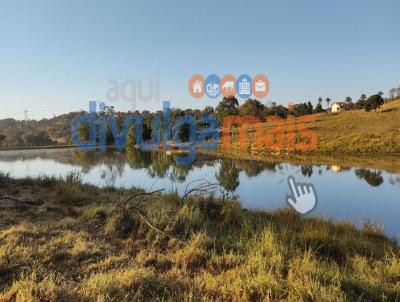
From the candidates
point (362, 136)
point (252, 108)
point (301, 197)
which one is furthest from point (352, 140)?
point (252, 108)

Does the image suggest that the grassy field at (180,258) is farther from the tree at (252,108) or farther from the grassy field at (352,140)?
the tree at (252,108)

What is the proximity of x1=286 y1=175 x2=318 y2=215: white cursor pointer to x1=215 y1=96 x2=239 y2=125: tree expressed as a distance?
137 ft

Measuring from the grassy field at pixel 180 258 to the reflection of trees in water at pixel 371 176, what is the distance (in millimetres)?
8208

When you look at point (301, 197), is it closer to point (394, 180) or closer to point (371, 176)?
point (394, 180)

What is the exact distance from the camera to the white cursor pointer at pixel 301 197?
856cm

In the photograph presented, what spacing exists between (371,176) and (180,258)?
542 inches

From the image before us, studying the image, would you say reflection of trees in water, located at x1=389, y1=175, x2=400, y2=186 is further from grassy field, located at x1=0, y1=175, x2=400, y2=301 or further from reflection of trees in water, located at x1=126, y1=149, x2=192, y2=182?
grassy field, located at x1=0, y1=175, x2=400, y2=301

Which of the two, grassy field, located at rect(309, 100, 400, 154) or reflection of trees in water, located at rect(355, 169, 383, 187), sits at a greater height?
grassy field, located at rect(309, 100, 400, 154)

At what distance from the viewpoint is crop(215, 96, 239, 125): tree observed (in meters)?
56.3

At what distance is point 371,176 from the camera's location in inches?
600

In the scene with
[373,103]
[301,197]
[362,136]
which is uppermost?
[373,103]

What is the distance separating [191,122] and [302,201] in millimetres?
43310

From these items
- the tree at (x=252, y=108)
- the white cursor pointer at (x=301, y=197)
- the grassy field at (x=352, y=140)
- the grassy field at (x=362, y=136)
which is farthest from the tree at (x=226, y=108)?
the white cursor pointer at (x=301, y=197)

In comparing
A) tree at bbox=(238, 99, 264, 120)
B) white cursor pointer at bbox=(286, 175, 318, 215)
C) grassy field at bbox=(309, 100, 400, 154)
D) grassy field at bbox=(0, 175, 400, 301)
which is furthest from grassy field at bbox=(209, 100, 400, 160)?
grassy field at bbox=(0, 175, 400, 301)
